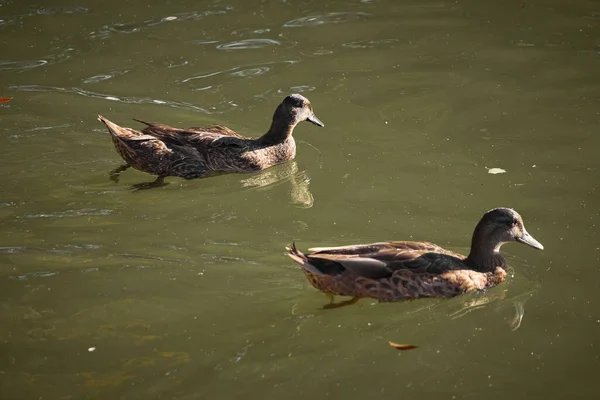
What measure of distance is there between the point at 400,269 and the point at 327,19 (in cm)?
690

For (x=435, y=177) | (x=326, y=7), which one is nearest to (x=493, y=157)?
(x=435, y=177)

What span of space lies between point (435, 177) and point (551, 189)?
1131 mm

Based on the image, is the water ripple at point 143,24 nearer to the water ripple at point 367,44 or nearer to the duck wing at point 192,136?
the water ripple at point 367,44

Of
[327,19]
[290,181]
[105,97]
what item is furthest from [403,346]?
[327,19]

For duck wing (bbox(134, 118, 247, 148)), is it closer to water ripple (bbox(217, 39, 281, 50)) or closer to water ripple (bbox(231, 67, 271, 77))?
water ripple (bbox(231, 67, 271, 77))

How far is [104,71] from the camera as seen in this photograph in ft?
36.8

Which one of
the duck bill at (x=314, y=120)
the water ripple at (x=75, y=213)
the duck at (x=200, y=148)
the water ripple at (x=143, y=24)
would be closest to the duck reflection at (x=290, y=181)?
the duck at (x=200, y=148)

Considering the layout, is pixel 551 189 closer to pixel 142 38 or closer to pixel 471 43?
pixel 471 43

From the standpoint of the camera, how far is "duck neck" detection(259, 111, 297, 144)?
30.9ft

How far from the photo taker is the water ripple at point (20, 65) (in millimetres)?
11273

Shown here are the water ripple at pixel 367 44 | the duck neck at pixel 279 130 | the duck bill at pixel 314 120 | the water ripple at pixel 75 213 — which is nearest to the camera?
the water ripple at pixel 75 213

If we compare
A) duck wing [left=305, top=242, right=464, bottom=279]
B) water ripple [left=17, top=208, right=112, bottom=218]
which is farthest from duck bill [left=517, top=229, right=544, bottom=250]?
water ripple [left=17, top=208, right=112, bottom=218]

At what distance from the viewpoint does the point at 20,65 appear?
11391 millimetres

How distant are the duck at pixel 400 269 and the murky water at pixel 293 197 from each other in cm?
13
